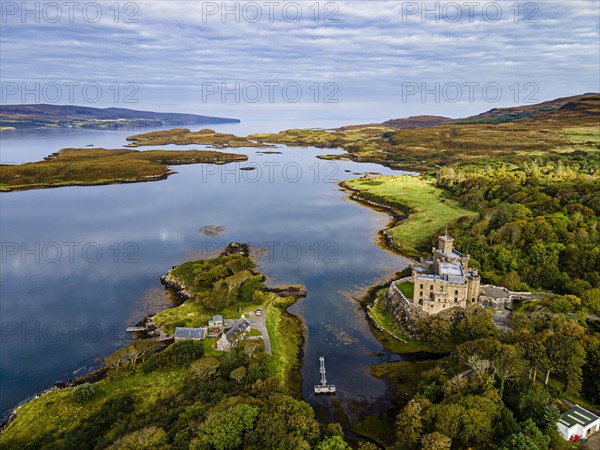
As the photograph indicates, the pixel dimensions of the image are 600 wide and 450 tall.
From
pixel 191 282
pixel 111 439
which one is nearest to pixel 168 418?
pixel 111 439

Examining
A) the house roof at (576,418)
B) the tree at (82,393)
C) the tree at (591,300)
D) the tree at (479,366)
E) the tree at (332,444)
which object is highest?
the tree at (591,300)

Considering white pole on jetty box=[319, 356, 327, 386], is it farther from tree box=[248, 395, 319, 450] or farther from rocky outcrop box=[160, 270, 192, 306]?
rocky outcrop box=[160, 270, 192, 306]

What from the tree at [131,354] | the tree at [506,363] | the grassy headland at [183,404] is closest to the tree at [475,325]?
the tree at [506,363]

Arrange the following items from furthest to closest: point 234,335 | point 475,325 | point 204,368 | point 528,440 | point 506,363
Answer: point 234,335, point 475,325, point 204,368, point 506,363, point 528,440

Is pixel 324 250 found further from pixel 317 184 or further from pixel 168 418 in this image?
pixel 317 184

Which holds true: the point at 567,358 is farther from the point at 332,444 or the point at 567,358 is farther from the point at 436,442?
the point at 332,444

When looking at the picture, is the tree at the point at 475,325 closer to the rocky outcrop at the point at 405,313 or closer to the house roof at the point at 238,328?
the rocky outcrop at the point at 405,313

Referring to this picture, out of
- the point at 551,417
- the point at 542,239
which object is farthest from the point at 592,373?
the point at 542,239
